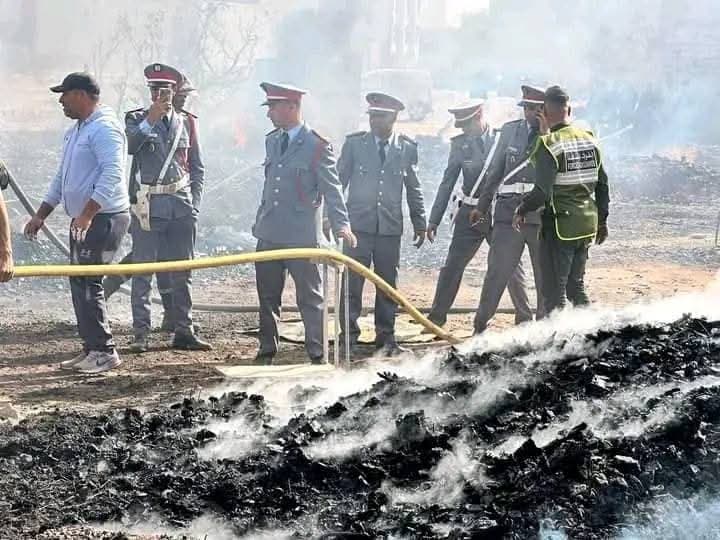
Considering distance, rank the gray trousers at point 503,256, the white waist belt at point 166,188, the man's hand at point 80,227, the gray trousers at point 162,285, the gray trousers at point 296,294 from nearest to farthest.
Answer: the man's hand at point 80,227 → the gray trousers at point 296,294 → the white waist belt at point 166,188 → the gray trousers at point 503,256 → the gray trousers at point 162,285

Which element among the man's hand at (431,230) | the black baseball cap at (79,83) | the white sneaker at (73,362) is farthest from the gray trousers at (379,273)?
the black baseball cap at (79,83)

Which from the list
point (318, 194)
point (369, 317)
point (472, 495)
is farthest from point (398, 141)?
point (472, 495)

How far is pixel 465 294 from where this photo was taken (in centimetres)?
1231

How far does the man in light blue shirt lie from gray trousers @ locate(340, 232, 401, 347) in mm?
2268

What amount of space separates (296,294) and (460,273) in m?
1.97

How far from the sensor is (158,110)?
820 centimetres

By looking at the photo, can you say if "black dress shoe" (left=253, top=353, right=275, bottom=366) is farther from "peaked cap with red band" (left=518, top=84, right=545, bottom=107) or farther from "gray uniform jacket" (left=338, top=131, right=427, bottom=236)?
"peaked cap with red band" (left=518, top=84, right=545, bottom=107)

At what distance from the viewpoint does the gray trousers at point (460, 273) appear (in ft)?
30.7

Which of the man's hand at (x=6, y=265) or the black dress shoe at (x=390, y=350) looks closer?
the man's hand at (x=6, y=265)

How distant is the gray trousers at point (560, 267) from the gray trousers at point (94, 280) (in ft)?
10.4

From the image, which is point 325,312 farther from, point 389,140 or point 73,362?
point 389,140

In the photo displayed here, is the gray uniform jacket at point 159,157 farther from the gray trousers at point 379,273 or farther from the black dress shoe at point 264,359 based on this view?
the gray trousers at point 379,273

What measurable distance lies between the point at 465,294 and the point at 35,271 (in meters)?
7.38

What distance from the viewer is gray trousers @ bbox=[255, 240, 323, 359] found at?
7.97 meters
